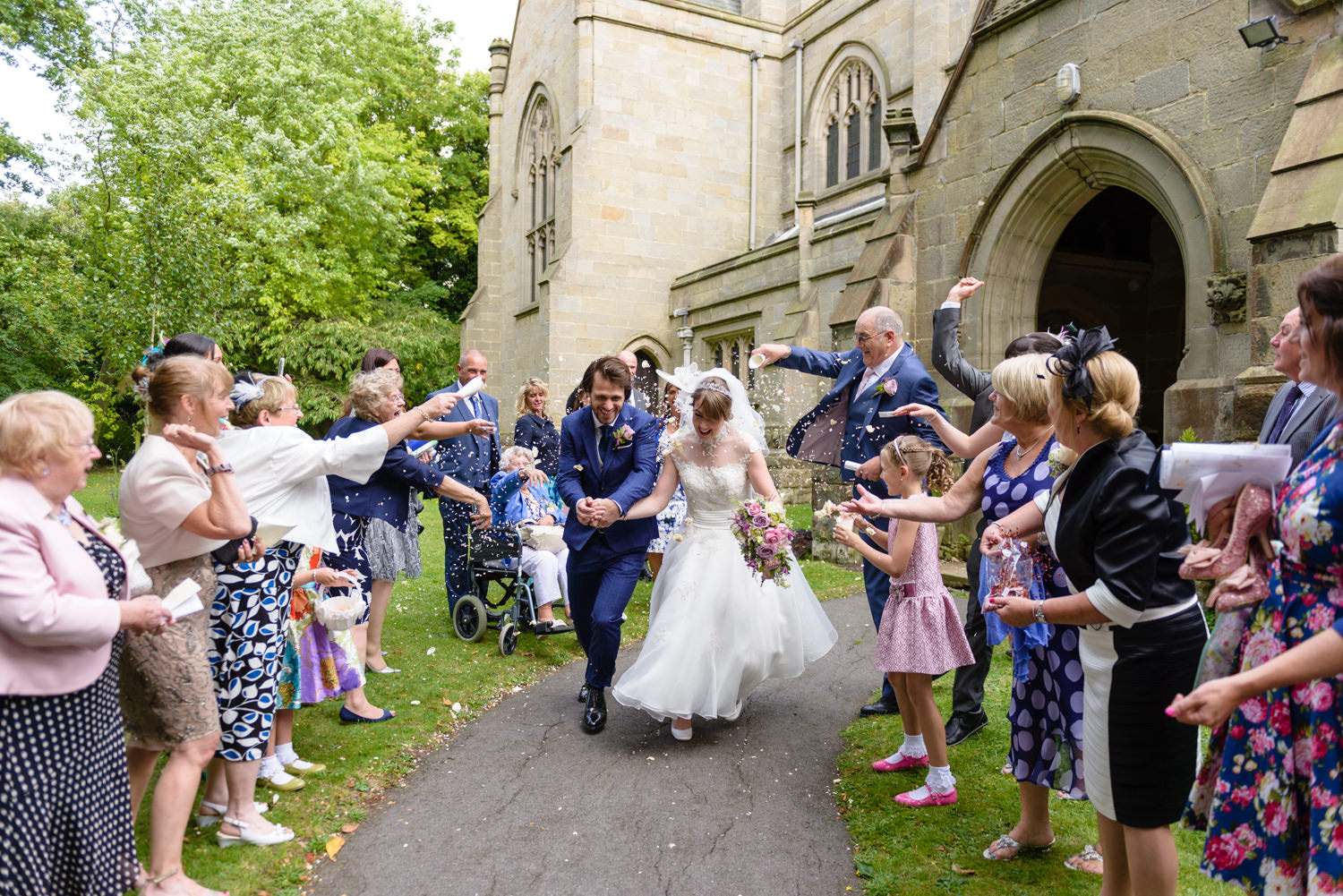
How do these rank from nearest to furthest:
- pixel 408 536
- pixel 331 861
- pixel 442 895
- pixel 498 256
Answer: pixel 442 895, pixel 331 861, pixel 408 536, pixel 498 256

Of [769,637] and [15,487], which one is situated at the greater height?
[15,487]

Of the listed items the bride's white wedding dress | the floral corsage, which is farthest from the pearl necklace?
the bride's white wedding dress

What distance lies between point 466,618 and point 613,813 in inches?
159

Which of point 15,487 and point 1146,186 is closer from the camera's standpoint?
point 15,487

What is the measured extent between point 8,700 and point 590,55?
21.3 m

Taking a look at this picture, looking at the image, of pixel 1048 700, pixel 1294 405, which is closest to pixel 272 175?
pixel 1048 700

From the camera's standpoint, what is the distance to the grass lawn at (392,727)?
12.2 feet

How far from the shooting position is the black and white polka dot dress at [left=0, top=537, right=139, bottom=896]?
97.0 inches

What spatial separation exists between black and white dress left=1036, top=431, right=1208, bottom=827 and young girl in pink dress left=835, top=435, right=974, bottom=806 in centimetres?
150

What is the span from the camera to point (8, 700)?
2492 mm

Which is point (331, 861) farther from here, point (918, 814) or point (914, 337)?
point (914, 337)

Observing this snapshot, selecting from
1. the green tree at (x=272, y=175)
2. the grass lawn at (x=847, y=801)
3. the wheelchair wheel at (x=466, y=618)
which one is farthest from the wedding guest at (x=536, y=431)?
the green tree at (x=272, y=175)

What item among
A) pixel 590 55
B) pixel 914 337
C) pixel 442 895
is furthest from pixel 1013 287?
pixel 590 55

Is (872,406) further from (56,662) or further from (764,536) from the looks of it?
(56,662)
